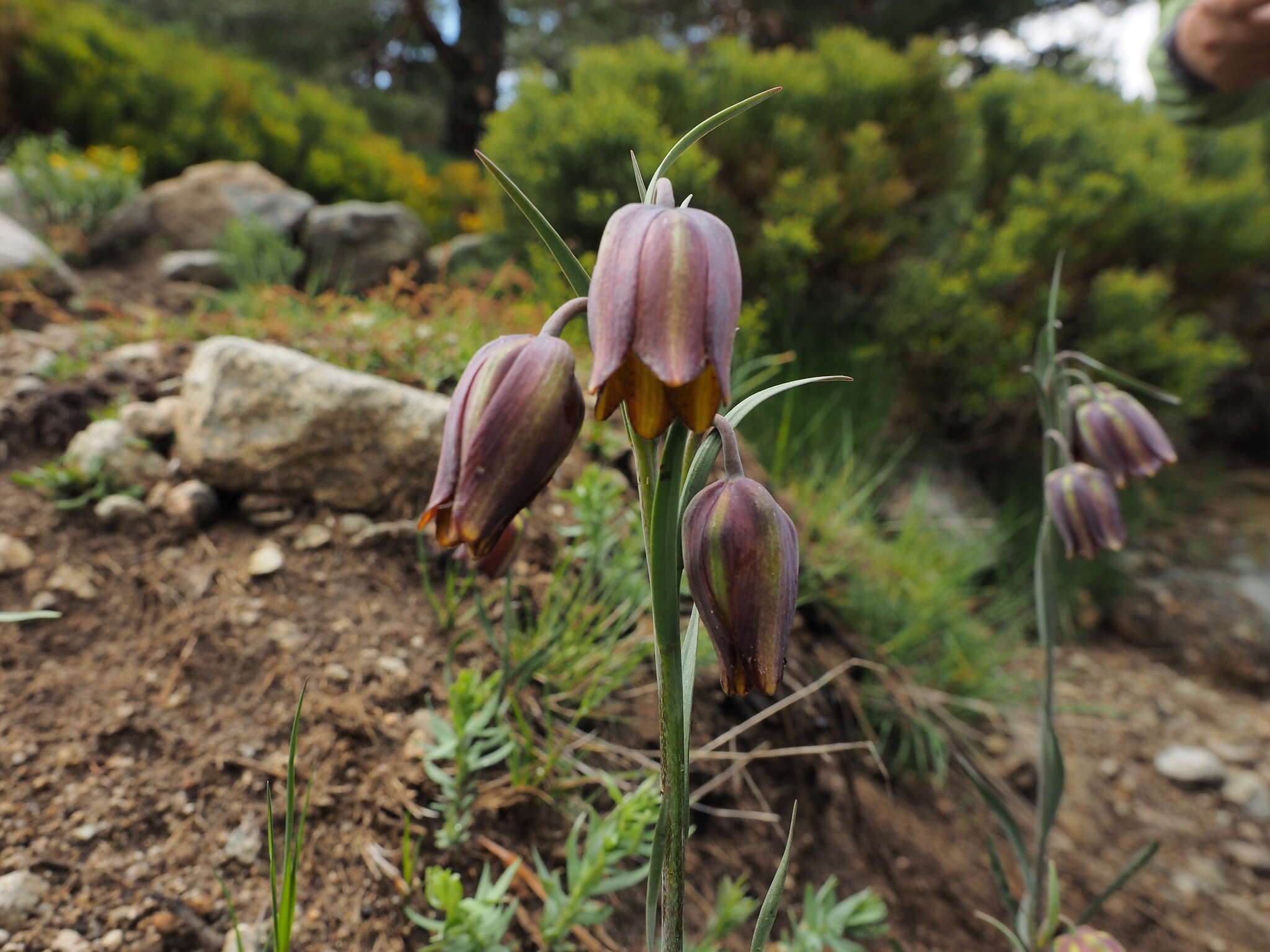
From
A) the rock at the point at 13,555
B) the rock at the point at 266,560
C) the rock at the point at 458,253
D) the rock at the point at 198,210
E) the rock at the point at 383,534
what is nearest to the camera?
the rock at the point at 13,555

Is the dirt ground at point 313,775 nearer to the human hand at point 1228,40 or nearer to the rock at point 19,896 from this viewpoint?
the rock at point 19,896

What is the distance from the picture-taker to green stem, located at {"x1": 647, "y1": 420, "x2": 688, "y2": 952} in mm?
598

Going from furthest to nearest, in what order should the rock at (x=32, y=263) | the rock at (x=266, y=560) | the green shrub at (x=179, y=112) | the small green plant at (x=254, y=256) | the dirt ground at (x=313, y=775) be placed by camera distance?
the green shrub at (x=179, y=112) → the small green plant at (x=254, y=256) → the rock at (x=32, y=263) → the rock at (x=266, y=560) → the dirt ground at (x=313, y=775)

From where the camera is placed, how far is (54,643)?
128 cm

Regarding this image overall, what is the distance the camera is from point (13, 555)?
4.58ft

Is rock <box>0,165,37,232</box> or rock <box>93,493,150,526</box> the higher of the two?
rock <box>0,165,37,232</box>

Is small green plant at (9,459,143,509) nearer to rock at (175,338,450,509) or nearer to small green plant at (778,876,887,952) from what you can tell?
rock at (175,338,450,509)

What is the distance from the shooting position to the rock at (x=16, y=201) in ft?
10.9

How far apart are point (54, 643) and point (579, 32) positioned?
11577 mm

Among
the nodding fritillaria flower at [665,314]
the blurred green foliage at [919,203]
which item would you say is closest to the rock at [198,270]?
the blurred green foliage at [919,203]

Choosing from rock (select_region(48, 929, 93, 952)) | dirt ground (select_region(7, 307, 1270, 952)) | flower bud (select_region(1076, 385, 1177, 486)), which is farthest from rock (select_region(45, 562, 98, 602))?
flower bud (select_region(1076, 385, 1177, 486))

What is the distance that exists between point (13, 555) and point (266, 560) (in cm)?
41

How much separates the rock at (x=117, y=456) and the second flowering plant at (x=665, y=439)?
130cm

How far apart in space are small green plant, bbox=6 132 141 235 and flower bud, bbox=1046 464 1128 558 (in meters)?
3.92
